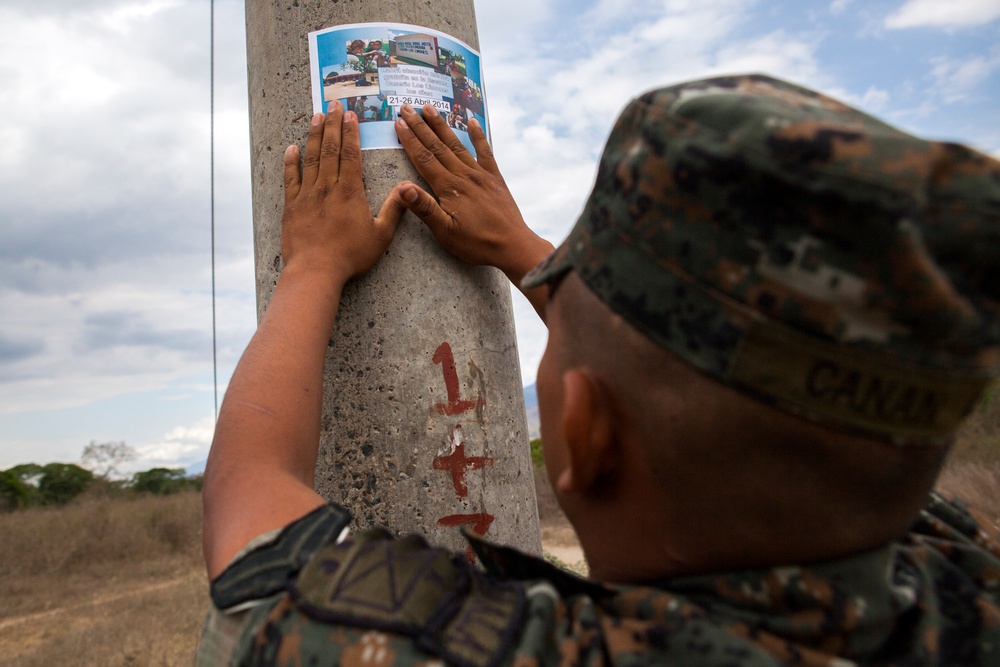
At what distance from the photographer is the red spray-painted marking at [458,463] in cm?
170

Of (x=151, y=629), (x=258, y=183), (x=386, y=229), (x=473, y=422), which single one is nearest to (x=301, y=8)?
(x=258, y=183)

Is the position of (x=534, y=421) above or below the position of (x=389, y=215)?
above

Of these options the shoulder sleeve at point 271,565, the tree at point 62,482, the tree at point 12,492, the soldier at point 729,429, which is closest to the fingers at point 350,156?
the soldier at point 729,429

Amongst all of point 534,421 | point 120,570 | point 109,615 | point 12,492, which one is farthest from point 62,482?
point 534,421

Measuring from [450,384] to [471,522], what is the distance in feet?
1.08

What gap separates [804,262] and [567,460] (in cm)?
43

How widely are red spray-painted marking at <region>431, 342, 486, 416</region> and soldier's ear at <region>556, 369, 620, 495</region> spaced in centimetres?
74

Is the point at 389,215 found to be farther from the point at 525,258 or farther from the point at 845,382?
the point at 845,382

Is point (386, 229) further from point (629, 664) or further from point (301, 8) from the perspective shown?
point (629, 664)

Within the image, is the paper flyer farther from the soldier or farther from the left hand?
the soldier

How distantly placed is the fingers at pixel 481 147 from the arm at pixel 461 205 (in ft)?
0.11

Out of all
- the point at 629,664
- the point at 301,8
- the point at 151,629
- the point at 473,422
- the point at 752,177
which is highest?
the point at 301,8

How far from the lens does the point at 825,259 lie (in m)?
0.82

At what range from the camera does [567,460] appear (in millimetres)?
1053
